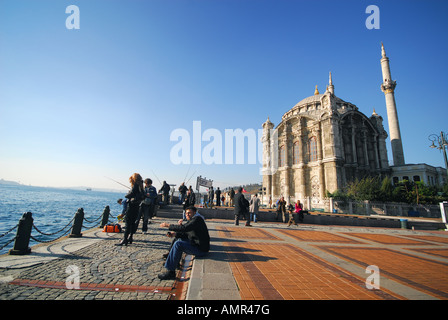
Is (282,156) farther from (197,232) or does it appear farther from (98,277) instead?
(98,277)

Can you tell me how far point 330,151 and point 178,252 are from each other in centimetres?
3097

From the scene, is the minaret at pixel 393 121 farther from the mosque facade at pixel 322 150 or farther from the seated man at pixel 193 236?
the seated man at pixel 193 236

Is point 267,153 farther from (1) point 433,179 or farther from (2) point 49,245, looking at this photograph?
(2) point 49,245

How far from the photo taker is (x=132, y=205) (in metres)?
5.79

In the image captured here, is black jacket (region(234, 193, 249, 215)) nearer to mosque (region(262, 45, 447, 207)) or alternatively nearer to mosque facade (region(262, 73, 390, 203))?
mosque (region(262, 45, 447, 207))

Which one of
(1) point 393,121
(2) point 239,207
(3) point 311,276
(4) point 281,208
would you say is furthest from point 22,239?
(1) point 393,121

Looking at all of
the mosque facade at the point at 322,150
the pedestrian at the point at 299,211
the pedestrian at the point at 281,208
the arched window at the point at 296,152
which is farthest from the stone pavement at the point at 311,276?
the arched window at the point at 296,152

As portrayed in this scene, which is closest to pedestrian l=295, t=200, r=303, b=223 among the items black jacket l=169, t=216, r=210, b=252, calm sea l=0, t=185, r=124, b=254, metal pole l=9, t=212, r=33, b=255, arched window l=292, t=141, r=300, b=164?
black jacket l=169, t=216, r=210, b=252

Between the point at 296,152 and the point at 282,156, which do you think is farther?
the point at 282,156

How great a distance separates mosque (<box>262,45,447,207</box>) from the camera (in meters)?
29.7

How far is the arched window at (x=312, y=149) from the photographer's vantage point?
3241 centimetres

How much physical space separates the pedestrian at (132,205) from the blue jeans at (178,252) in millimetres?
2552
